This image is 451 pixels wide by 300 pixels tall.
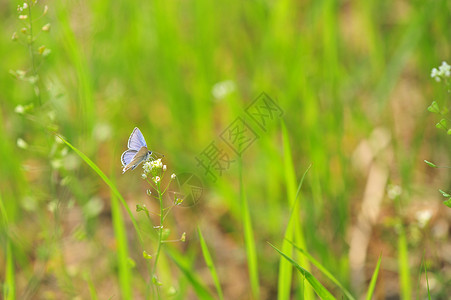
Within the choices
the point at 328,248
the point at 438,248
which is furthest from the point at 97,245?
the point at 438,248

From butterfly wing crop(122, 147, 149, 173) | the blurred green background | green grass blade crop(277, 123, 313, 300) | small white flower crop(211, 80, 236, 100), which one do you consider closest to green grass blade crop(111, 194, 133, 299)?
the blurred green background

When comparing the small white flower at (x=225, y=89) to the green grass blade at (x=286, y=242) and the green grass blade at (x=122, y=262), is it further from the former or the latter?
the green grass blade at (x=122, y=262)

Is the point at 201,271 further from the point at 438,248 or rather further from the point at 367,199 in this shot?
the point at 438,248

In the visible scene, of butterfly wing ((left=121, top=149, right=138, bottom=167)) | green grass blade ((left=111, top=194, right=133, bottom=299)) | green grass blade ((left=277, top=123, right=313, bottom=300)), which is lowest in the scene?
green grass blade ((left=277, top=123, right=313, bottom=300))

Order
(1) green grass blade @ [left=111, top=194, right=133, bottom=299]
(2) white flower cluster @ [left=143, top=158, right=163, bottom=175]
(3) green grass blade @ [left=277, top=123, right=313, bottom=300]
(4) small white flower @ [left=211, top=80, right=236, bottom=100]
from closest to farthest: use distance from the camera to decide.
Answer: (2) white flower cluster @ [left=143, top=158, right=163, bottom=175] < (3) green grass blade @ [left=277, top=123, right=313, bottom=300] < (1) green grass blade @ [left=111, top=194, right=133, bottom=299] < (4) small white flower @ [left=211, top=80, right=236, bottom=100]

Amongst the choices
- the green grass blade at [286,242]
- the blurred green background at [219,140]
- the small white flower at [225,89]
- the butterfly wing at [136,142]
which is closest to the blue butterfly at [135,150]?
the butterfly wing at [136,142]

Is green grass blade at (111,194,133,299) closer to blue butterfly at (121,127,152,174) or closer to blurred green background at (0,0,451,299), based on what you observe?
blurred green background at (0,0,451,299)

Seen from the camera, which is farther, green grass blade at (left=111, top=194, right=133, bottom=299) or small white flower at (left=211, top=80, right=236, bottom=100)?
small white flower at (left=211, top=80, right=236, bottom=100)

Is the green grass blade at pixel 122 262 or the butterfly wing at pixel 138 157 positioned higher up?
the butterfly wing at pixel 138 157
